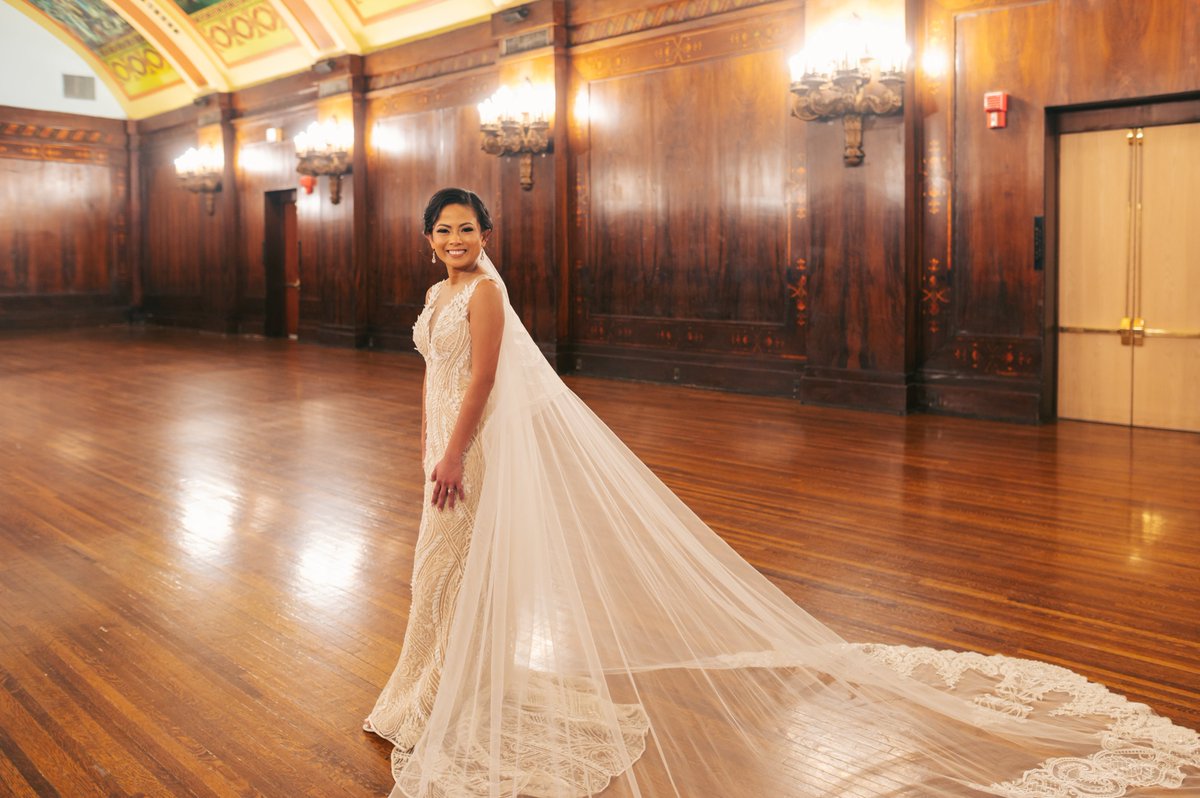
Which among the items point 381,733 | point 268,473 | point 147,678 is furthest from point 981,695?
point 268,473

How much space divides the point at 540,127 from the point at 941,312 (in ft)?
15.4

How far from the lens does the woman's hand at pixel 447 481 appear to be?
2586mm

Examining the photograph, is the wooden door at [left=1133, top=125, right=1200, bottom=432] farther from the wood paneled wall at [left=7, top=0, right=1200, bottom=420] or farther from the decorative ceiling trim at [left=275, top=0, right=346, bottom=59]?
the decorative ceiling trim at [left=275, top=0, right=346, bottom=59]

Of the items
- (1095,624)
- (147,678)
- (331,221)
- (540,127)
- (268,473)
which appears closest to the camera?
(147,678)

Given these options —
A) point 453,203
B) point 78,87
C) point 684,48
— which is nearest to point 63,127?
point 78,87

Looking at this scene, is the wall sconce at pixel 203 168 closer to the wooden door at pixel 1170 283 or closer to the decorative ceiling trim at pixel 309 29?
the decorative ceiling trim at pixel 309 29

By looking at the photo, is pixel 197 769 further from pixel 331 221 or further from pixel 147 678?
pixel 331 221

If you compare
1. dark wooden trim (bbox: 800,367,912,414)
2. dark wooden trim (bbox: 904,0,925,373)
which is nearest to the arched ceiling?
dark wooden trim (bbox: 904,0,925,373)

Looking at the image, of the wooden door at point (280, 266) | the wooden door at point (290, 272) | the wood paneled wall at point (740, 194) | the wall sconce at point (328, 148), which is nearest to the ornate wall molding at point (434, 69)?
the wood paneled wall at point (740, 194)

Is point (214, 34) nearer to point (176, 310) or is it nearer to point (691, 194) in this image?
point (176, 310)

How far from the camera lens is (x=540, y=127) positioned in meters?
10.5

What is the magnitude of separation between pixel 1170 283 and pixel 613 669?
6.13m

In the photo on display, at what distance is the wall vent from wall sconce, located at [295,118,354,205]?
7251 millimetres

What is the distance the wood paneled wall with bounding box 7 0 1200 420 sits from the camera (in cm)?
736
